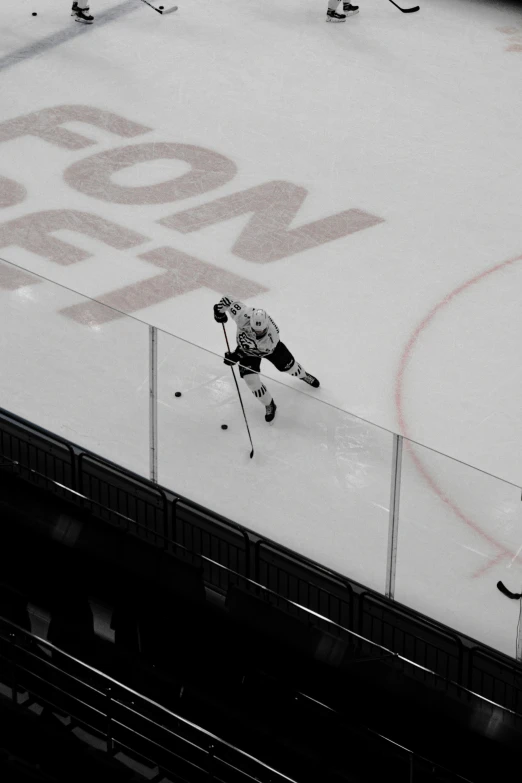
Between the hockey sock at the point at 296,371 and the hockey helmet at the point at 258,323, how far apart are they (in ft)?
1.34

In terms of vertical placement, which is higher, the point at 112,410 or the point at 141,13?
the point at 112,410

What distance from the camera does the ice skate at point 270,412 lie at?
19.8 feet

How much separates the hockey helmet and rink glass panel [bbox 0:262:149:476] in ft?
5.21

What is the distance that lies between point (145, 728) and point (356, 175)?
23.0ft

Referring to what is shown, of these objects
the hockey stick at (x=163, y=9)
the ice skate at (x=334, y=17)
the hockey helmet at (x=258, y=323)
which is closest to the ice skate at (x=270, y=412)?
the hockey helmet at (x=258, y=323)

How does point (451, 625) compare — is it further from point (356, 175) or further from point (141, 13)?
point (141, 13)

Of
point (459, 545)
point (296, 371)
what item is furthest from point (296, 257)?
point (459, 545)

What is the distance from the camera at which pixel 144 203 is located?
11.1 metres

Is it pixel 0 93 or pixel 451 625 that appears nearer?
pixel 451 625

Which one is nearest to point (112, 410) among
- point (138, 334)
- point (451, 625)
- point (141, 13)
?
point (138, 334)

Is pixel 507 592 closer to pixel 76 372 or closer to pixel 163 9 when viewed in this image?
pixel 76 372

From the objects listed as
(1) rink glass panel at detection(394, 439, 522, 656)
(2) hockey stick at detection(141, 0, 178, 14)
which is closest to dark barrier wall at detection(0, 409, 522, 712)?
(1) rink glass panel at detection(394, 439, 522, 656)

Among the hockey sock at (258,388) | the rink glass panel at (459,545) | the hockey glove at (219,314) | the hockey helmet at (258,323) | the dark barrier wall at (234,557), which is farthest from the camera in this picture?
the hockey glove at (219,314)

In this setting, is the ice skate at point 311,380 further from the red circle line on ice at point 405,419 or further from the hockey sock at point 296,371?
the red circle line on ice at point 405,419
